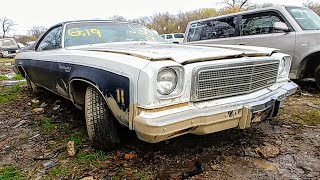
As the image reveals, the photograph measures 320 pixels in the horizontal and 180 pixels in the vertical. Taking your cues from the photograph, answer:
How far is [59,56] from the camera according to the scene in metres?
3.36

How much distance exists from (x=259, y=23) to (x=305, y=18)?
0.79 metres

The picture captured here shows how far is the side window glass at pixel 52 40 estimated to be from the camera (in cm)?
384

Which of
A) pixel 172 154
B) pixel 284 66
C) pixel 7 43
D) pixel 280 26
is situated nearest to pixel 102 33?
pixel 172 154

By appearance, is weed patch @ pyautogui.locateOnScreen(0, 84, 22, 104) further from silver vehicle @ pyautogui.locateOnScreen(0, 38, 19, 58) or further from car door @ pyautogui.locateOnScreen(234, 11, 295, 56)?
silver vehicle @ pyautogui.locateOnScreen(0, 38, 19, 58)

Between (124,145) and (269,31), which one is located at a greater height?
(269,31)

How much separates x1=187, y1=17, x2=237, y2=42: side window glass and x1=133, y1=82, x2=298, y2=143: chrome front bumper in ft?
11.5

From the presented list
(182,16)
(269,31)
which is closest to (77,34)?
(269,31)

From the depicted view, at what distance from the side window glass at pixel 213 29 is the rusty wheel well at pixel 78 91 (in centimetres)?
372

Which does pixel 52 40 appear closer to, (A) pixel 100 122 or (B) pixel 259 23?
(A) pixel 100 122

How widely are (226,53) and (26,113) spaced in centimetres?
334

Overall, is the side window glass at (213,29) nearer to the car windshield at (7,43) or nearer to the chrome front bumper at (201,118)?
the chrome front bumper at (201,118)

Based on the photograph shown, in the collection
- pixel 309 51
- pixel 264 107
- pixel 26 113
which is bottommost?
pixel 26 113

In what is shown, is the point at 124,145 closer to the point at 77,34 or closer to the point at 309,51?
the point at 77,34

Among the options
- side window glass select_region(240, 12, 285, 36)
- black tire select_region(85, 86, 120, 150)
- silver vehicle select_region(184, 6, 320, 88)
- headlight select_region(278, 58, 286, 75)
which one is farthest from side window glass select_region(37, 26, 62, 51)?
side window glass select_region(240, 12, 285, 36)
